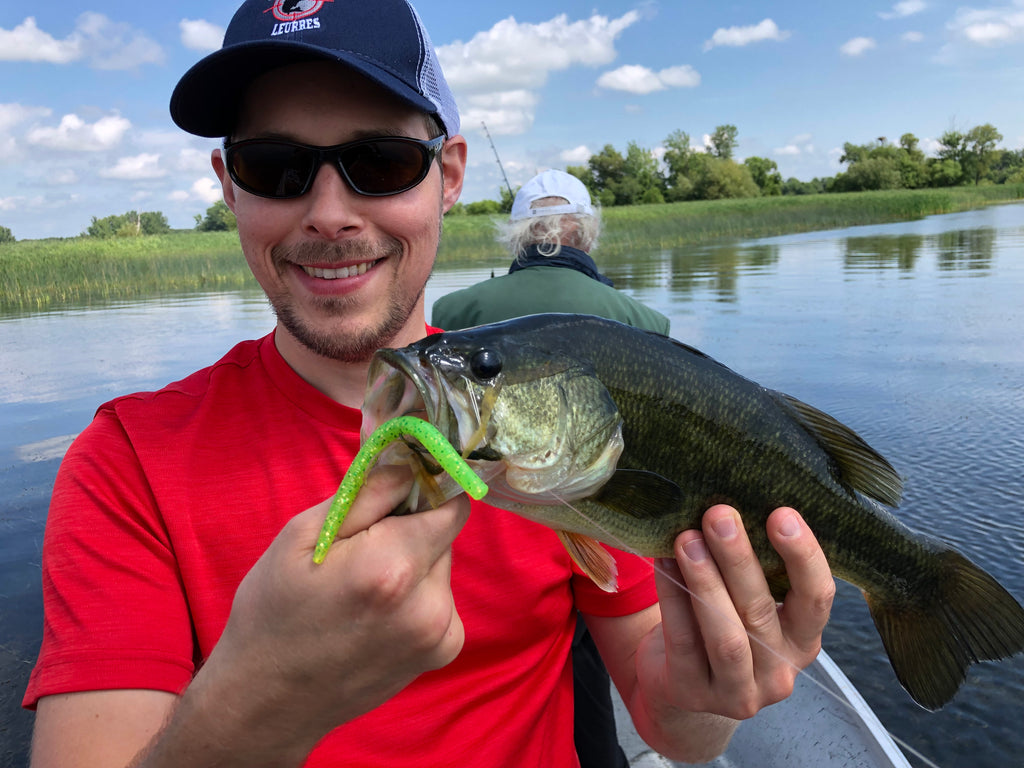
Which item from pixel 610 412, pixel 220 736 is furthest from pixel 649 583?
pixel 220 736

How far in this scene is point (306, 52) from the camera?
189 cm

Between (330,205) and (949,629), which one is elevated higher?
(330,205)

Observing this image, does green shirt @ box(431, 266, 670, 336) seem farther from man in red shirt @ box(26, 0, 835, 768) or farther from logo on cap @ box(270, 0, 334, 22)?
logo on cap @ box(270, 0, 334, 22)

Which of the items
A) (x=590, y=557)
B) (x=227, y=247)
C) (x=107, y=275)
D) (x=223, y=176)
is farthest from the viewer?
(x=227, y=247)

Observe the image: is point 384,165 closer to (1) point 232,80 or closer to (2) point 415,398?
(1) point 232,80

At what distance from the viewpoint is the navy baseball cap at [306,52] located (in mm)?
1914

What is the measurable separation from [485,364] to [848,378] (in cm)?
906

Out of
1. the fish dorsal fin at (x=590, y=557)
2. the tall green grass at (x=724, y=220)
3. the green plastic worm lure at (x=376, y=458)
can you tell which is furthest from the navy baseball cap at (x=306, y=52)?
the tall green grass at (x=724, y=220)

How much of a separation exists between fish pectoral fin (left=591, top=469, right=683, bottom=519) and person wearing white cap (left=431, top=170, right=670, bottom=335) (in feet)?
10.7

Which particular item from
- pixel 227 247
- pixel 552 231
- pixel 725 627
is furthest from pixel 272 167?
pixel 227 247

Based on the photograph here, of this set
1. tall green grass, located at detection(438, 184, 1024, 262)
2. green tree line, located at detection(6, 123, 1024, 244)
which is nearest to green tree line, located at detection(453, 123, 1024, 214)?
green tree line, located at detection(6, 123, 1024, 244)

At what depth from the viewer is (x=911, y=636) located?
6.40 feet

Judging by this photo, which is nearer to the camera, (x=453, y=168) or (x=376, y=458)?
(x=376, y=458)

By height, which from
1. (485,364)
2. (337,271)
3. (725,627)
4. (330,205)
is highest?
(330,205)
